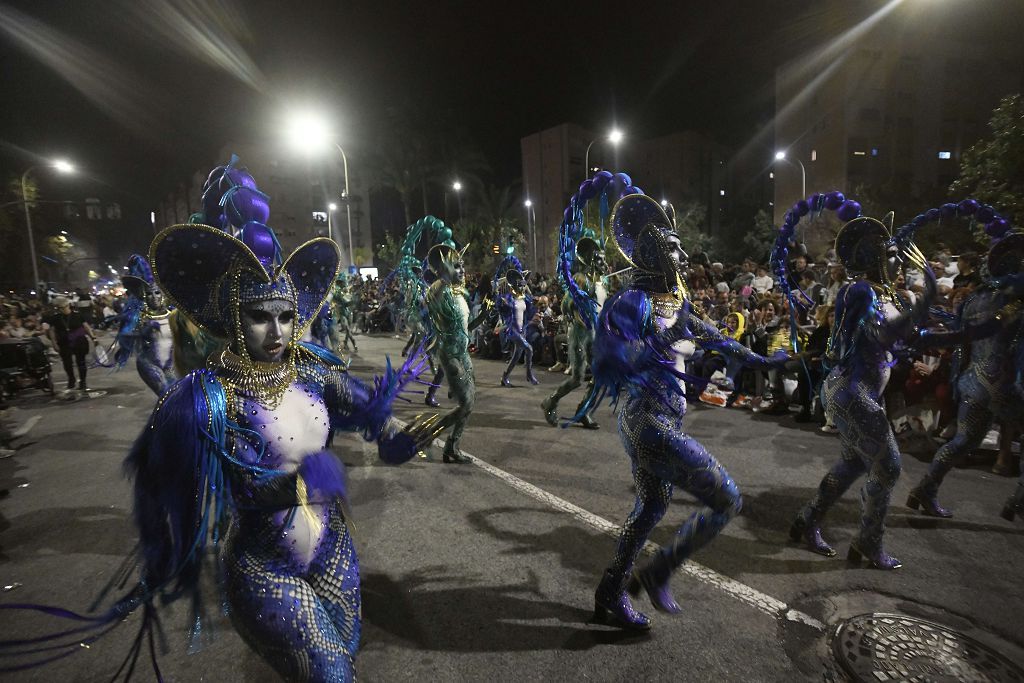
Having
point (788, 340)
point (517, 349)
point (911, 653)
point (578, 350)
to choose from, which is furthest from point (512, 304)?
point (911, 653)

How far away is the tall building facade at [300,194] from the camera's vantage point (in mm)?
53156

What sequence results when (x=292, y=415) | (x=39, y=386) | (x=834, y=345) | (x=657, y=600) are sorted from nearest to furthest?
1. (x=292, y=415)
2. (x=657, y=600)
3. (x=834, y=345)
4. (x=39, y=386)

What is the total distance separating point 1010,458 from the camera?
5367 millimetres

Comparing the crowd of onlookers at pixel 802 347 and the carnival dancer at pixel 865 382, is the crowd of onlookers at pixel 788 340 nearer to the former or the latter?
the crowd of onlookers at pixel 802 347

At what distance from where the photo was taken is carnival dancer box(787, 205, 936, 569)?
354 centimetres

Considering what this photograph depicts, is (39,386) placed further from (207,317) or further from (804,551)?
(804,551)

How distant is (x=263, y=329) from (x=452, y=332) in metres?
4.03

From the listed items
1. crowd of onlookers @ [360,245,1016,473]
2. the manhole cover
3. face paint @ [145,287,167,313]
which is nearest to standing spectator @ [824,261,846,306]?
crowd of onlookers @ [360,245,1016,473]

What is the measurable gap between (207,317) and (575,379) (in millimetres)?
6001

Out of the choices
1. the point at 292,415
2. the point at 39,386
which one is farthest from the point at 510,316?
the point at 39,386

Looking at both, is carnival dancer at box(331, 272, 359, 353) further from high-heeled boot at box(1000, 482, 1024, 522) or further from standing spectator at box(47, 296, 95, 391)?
high-heeled boot at box(1000, 482, 1024, 522)

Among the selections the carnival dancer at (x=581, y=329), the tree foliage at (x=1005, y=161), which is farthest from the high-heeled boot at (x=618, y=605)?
the tree foliage at (x=1005, y=161)

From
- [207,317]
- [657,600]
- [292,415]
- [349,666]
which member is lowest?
[657,600]

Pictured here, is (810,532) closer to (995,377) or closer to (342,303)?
(995,377)
